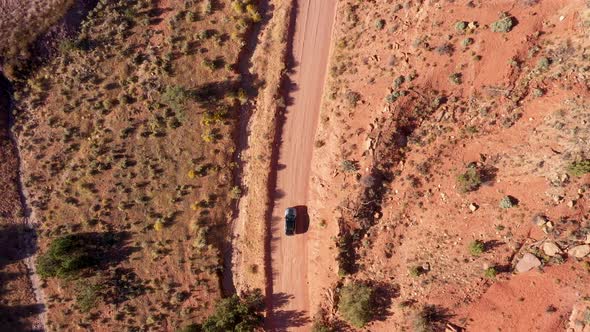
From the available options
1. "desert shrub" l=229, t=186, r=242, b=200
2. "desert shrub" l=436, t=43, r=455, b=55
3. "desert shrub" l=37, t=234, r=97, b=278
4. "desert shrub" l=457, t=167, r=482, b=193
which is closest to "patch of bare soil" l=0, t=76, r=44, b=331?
"desert shrub" l=37, t=234, r=97, b=278

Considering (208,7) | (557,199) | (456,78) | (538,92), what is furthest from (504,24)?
(208,7)

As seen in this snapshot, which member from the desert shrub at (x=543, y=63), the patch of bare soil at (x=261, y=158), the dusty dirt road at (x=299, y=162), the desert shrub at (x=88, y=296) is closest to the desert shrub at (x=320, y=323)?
the dusty dirt road at (x=299, y=162)

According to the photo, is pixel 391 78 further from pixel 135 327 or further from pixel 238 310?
pixel 135 327

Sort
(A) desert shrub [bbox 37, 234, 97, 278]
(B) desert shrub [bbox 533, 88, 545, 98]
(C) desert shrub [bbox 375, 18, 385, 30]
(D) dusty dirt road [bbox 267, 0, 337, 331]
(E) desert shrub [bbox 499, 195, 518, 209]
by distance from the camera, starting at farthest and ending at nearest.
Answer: (D) dusty dirt road [bbox 267, 0, 337, 331] < (A) desert shrub [bbox 37, 234, 97, 278] < (C) desert shrub [bbox 375, 18, 385, 30] < (E) desert shrub [bbox 499, 195, 518, 209] < (B) desert shrub [bbox 533, 88, 545, 98]

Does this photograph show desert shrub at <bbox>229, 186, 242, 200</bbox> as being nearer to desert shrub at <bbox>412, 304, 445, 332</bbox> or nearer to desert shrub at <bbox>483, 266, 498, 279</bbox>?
desert shrub at <bbox>412, 304, 445, 332</bbox>

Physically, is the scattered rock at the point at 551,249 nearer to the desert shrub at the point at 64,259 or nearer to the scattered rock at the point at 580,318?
the scattered rock at the point at 580,318
